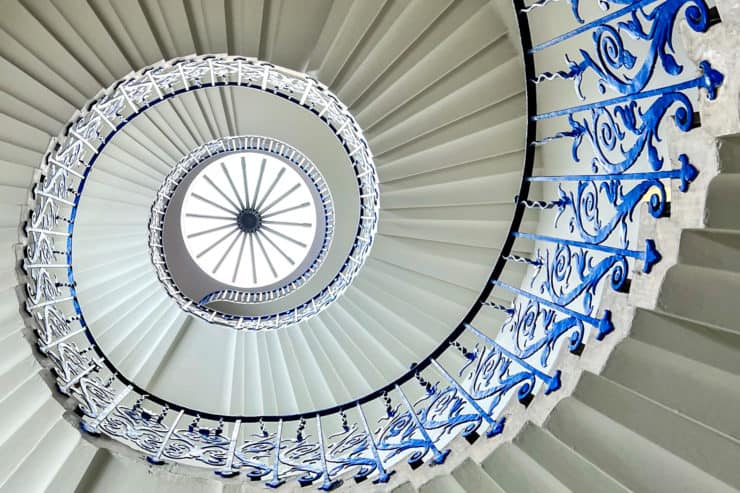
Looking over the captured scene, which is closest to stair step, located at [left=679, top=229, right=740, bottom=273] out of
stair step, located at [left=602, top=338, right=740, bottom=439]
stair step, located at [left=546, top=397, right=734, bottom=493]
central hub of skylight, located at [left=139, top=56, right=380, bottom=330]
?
stair step, located at [left=602, top=338, right=740, bottom=439]

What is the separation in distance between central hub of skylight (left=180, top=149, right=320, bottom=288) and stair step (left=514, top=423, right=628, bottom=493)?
1029 cm

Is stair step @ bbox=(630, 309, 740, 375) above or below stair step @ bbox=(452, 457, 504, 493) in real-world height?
above

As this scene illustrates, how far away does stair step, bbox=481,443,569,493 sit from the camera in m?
2.76

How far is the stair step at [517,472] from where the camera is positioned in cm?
276

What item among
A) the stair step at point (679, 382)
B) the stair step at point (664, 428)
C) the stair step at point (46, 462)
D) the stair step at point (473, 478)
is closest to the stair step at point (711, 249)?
the stair step at point (679, 382)

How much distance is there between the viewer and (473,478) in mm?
3006

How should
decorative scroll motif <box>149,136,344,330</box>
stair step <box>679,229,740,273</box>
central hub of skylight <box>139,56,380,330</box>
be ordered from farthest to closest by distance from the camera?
decorative scroll motif <box>149,136,344,330</box>
central hub of skylight <box>139,56,380,330</box>
stair step <box>679,229,740,273</box>

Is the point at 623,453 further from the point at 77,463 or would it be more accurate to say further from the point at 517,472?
the point at 77,463

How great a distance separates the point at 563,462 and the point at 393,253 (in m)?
4.86

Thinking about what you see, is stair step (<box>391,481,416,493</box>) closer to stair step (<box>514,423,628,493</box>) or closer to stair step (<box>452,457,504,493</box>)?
stair step (<box>452,457,504,493</box>)

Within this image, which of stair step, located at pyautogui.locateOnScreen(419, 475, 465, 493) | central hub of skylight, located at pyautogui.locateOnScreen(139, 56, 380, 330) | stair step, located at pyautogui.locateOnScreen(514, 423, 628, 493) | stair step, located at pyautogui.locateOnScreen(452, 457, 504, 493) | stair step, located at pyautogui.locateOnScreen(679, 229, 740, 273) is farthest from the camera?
central hub of skylight, located at pyautogui.locateOnScreen(139, 56, 380, 330)

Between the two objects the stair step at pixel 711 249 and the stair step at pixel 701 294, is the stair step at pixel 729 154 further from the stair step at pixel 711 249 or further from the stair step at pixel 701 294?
the stair step at pixel 701 294

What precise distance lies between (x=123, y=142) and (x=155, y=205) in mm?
1567

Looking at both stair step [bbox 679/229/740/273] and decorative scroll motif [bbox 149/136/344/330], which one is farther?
decorative scroll motif [bbox 149/136/344/330]
